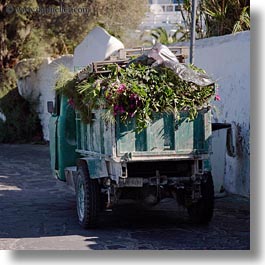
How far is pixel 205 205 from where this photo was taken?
8672 millimetres

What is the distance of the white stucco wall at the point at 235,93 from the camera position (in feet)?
35.4

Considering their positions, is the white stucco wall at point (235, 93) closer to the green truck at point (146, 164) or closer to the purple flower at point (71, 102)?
the green truck at point (146, 164)

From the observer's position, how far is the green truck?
7887mm

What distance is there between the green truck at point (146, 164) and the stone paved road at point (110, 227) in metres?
0.33

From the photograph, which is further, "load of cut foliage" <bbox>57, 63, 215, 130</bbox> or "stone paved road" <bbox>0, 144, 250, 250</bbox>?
"stone paved road" <bbox>0, 144, 250, 250</bbox>

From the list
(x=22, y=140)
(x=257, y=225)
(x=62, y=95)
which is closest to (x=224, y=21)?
(x=62, y=95)

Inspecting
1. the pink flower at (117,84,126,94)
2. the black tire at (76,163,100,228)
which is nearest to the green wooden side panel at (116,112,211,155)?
the pink flower at (117,84,126,94)

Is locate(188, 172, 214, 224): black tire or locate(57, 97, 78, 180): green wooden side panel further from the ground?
locate(57, 97, 78, 180): green wooden side panel

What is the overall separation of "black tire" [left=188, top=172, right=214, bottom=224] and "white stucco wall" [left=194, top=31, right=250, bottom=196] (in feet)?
6.72

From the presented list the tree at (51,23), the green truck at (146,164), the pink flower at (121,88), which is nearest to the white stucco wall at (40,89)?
the tree at (51,23)

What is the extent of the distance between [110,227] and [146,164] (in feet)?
3.81

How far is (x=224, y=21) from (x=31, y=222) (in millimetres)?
5906

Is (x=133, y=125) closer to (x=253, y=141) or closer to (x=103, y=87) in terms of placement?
(x=103, y=87)

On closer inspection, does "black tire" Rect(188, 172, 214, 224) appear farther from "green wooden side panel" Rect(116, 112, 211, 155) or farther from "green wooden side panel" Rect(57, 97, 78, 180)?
"green wooden side panel" Rect(57, 97, 78, 180)
